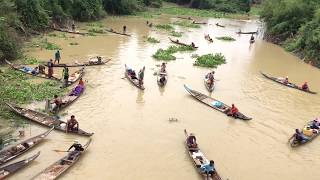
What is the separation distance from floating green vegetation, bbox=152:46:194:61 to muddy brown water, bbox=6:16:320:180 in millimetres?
655

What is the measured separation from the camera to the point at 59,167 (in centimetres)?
1398

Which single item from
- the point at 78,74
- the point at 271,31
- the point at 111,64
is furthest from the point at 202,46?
the point at 78,74

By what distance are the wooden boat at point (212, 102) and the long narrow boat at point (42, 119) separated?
23.2 feet

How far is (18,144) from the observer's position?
49.3 feet

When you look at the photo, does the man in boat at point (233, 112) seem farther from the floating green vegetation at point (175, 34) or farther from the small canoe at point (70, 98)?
the floating green vegetation at point (175, 34)

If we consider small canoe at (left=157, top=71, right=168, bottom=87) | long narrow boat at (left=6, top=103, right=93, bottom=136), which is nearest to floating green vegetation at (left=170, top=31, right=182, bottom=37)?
small canoe at (left=157, top=71, right=168, bottom=87)

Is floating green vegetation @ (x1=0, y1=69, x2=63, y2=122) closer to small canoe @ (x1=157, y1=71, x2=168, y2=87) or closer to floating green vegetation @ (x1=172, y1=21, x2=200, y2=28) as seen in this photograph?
small canoe @ (x1=157, y1=71, x2=168, y2=87)

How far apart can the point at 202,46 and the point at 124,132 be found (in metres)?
21.2

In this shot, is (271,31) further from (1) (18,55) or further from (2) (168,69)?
(1) (18,55)

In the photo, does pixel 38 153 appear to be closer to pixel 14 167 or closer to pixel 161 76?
pixel 14 167

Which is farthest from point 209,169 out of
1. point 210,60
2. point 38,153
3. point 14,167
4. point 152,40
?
point 152,40

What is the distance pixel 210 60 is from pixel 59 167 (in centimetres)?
1831

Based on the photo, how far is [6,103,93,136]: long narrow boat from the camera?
16672 mm

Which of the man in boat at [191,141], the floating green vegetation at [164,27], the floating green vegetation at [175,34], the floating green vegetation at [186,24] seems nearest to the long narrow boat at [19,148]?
the man in boat at [191,141]
